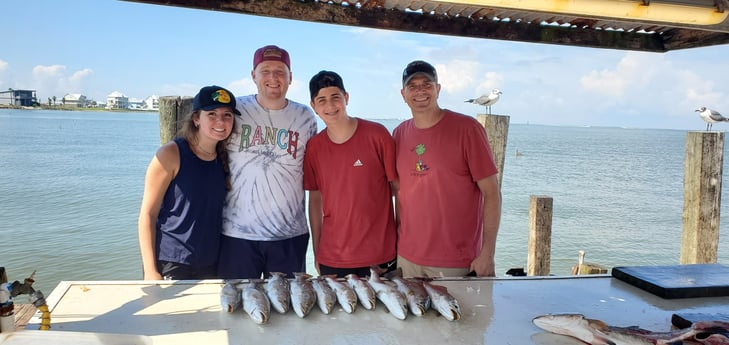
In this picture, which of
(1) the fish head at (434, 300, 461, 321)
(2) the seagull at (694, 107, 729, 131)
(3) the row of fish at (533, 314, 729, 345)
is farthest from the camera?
(2) the seagull at (694, 107, 729, 131)

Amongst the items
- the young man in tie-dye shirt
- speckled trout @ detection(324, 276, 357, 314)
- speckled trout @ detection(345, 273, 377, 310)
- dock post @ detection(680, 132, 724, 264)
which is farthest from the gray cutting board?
dock post @ detection(680, 132, 724, 264)

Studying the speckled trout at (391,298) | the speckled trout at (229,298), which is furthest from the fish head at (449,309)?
the speckled trout at (229,298)

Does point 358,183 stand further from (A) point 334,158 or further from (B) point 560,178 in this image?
(B) point 560,178

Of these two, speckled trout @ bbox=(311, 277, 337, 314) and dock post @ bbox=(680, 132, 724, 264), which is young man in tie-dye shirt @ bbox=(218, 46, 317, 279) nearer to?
speckled trout @ bbox=(311, 277, 337, 314)

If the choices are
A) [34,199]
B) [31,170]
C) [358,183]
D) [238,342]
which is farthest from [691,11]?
[31,170]

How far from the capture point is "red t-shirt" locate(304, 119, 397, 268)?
337cm

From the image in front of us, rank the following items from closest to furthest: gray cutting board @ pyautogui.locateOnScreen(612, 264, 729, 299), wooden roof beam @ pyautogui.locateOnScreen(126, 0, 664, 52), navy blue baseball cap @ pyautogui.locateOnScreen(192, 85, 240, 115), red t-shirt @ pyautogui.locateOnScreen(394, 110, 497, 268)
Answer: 1. gray cutting board @ pyautogui.locateOnScreen(612, 264, 729, 299)
2. wooden roof beam @ pyautogui.locateOnScreen(126, 0, 664, 52)
3. navy blue baseball cap @ pyautogui.locateOnScreen(192, 85, 240, 115)
4. red t-shirt @ pyautogui.locateOnScreen(394, 110, 497, 268)

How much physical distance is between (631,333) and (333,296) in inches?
52.4

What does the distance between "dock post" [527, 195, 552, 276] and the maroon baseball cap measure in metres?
4.49

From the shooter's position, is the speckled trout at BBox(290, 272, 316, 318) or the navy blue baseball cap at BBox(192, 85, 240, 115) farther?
the navy blue baseball cap at BBox(192, 85, 240, 115)

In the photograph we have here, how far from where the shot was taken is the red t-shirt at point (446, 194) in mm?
3256

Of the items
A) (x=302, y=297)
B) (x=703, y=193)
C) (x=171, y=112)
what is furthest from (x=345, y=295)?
(x=703, y=193)

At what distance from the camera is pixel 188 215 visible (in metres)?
3.08

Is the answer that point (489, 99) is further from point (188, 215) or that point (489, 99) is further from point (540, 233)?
point (188, 215)
